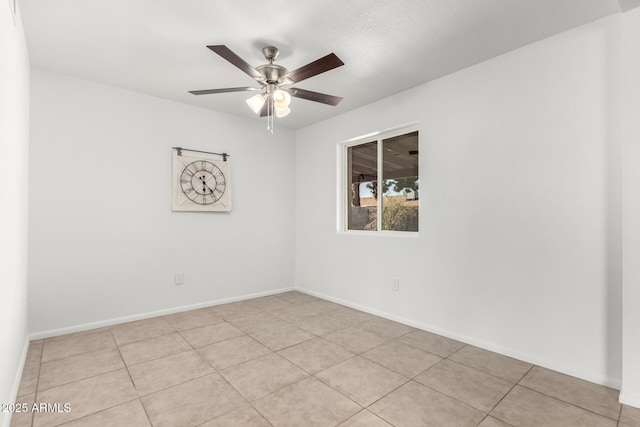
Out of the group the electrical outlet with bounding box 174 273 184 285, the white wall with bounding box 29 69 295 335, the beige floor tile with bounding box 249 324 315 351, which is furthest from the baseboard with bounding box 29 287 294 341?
the beige floor tile with bounding box 249 324 315 351

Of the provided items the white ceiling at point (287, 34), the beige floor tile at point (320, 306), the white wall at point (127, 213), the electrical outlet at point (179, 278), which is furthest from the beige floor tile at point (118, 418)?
the white ceiling at point (287, 34)

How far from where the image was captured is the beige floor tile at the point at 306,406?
5.70 feet

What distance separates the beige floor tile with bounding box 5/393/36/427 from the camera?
67.2 inches

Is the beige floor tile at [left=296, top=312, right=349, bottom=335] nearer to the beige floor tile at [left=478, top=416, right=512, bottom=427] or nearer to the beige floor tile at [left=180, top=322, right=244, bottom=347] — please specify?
the beige floor tile at [left=180, top=322, right=244, bottom=347]

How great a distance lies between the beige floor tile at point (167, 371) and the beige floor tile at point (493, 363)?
189cm

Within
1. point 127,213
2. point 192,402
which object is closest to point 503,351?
point 192,402

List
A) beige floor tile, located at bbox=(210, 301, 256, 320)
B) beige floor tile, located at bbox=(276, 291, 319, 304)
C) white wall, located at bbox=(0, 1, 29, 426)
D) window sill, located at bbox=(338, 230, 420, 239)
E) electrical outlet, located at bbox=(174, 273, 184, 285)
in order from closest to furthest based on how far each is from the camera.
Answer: white wall, located at bbox=(0, 1, 29, 426) → window sill, located at bbox=(338, 230, 420, 239) → beige floor tile, located at bbox=(210, 301, 256, 320) → electrical outlet, located at bbox=(174, 273, 184, 285) → beige floor tile, located at bbox=(276, 291, 319, 304)

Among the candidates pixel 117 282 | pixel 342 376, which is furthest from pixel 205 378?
pixel 117 282

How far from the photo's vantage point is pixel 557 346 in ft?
7.51

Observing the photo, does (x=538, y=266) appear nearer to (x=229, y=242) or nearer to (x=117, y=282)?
(x=229, y=242)

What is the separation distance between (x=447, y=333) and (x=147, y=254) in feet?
10.2

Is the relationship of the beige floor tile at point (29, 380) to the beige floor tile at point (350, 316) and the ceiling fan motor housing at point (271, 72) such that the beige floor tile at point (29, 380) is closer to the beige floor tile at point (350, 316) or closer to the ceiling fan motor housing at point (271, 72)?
the beige floor tile at point (350, 316)

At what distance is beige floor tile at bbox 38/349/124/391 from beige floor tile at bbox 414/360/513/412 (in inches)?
87.2

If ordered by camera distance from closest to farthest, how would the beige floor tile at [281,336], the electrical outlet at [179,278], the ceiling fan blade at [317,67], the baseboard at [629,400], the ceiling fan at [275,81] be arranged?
1. the baseboard at [629,400]
2. the ceiling fan blade at [317,67]
3. the ceiling fan at [275,81]
4. the beige floor tile at [281,336]
5. the electrical outlet at [179,278]
